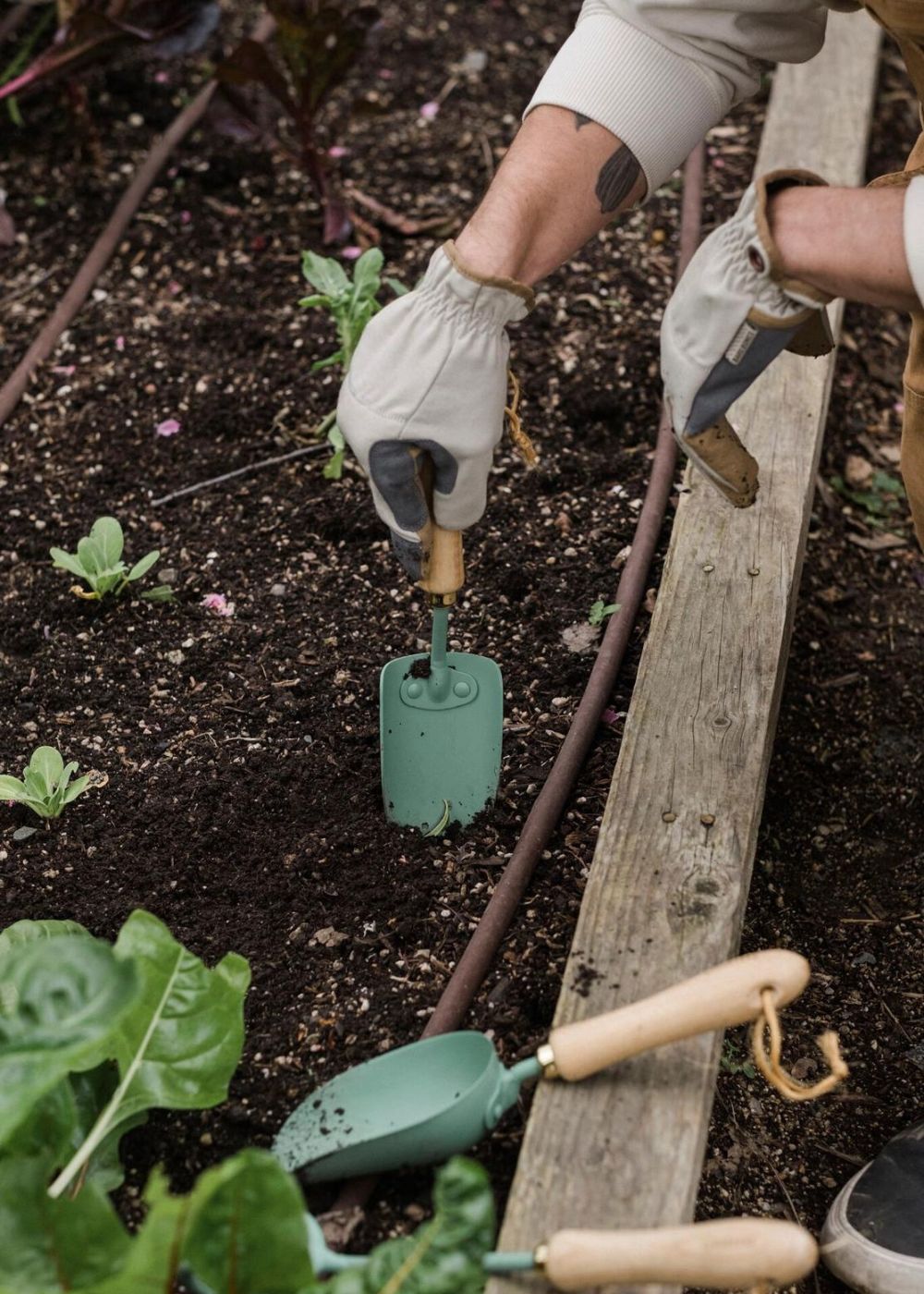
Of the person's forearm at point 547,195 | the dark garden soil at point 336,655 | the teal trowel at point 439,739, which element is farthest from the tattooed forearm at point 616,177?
the dark garden soil at point 336,655

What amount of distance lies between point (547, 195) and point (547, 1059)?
94cm

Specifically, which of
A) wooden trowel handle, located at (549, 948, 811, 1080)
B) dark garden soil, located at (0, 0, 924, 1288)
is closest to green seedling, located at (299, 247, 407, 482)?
dark garden soil, located at (0, 0, 924, 1288)

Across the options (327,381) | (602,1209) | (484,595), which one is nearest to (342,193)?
(327,381)

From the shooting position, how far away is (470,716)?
175 cm

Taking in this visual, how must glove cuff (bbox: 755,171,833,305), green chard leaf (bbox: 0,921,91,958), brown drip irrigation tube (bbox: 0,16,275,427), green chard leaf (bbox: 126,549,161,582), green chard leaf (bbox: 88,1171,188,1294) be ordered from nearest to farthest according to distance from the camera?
green chard leaf (bbox: 88,1171,188,1294) → glove cuff (bbox: 755,171,833,305) → green chard leaf (bbox: 0,921,91,958) → green chard leaf (bbox: 126,549,161,582) → brown drip irrigation tube (bbox: 0,16,275,427)

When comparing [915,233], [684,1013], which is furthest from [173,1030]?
[915,233]

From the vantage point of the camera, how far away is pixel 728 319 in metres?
1.36

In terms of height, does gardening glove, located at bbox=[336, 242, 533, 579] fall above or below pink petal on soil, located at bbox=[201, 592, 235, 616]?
above

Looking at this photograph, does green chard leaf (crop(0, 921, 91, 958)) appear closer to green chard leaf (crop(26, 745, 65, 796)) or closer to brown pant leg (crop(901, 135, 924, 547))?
green chard leaf (crop(26, 745, 65, 796))

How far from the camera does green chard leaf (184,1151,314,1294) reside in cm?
103

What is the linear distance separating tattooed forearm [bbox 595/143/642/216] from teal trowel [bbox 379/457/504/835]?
1.69 feet

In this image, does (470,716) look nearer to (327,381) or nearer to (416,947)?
(416,947)

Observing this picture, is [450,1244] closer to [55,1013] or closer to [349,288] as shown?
[55,1013]

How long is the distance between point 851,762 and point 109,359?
1.49m
